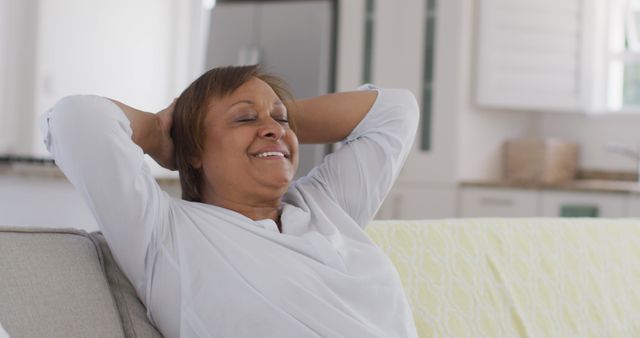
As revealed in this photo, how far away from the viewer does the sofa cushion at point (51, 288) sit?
55.9 inches

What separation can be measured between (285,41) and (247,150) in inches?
158

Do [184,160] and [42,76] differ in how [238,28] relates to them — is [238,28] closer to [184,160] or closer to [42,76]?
[42,76]

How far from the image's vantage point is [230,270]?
5.00ft

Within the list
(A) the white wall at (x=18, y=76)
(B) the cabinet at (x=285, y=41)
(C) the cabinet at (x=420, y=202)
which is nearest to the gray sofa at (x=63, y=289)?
(C) the cabinet at (x=420, y=202)

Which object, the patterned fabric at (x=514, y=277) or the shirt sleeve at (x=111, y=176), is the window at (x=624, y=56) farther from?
the shirt sleeve at (x=111, y=176)

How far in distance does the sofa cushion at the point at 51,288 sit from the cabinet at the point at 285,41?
12.7ft

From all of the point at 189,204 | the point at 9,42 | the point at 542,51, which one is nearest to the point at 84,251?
the point at 189,204

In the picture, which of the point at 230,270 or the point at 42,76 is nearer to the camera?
the point at 230,270

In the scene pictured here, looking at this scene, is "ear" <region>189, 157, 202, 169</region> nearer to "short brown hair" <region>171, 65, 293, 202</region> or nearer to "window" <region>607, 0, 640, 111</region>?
"short brown hair" <region>171, 65, 293, 202</region>

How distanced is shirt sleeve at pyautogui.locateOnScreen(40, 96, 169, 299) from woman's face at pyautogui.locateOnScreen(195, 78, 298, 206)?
0.15 meters

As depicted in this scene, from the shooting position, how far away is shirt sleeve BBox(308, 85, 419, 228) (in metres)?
1.88

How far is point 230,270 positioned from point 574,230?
97cm

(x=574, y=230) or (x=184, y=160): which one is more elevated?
(x=184, y=160)

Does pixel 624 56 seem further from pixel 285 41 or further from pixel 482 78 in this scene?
pixel 285 41
